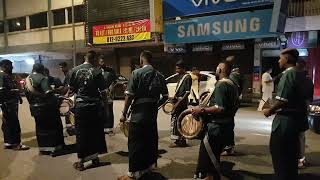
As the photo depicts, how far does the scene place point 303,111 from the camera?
16.6 feet

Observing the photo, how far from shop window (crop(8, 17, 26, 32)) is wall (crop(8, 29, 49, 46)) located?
0.52 metres

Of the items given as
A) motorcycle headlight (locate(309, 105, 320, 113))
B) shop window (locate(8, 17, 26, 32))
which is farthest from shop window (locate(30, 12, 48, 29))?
motorcycle headlight (locate(309, 105, 320, 113))

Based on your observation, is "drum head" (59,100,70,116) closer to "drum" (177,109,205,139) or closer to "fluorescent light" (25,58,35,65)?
"drum" (177,109,205,139)

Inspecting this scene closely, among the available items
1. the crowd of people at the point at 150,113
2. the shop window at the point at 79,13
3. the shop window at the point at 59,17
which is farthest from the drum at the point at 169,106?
the shop window at the point at 59,17

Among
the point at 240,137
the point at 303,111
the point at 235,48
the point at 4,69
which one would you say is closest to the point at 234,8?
the point at 235,48

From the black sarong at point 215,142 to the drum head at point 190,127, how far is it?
27 centimetres

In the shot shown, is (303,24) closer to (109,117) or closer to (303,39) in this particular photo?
(303,39)

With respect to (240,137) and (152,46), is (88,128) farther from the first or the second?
(152,46)

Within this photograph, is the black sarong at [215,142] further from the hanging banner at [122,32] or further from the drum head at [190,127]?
the hanging banner at [122,32]

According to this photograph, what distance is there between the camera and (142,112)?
595 cm

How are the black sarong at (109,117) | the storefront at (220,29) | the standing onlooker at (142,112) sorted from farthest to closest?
the storefront at (220,29) < the black sarong at (109,117) < the standing onlooker at (142,112)

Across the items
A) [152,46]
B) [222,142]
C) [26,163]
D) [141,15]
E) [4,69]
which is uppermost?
[141,15]

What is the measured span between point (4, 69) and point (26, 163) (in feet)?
7.28

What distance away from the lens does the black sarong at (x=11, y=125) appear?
840 centimetres
